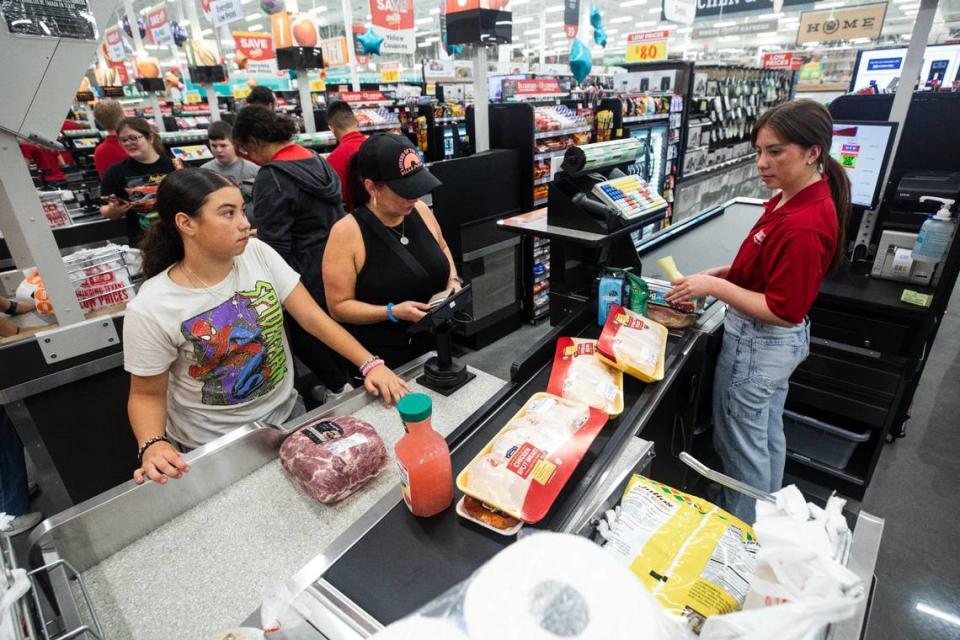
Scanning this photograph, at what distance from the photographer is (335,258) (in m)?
1.86

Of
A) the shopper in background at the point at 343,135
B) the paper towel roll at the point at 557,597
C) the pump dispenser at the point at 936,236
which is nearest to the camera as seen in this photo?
the paper towel roll at the point at 557,597

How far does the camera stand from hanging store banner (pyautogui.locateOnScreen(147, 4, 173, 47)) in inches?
339

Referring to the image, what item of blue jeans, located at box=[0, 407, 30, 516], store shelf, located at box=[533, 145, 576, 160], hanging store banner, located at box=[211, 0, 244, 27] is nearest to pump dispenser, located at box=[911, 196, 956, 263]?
store shelf, located at box=[533, 145, 576, 160]

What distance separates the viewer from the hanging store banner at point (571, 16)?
383 inches

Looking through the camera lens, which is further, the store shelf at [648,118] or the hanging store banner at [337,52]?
the hanging store banner at [337,52]

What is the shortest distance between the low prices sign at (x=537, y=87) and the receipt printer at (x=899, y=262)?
3.66m

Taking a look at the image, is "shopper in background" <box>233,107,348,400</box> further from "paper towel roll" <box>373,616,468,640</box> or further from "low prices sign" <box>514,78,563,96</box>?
"low prices sign" <box>514,78,563,96</box>

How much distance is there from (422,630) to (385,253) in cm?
148

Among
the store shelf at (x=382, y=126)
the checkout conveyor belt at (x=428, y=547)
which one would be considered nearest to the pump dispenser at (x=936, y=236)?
the checkout conveyor belt at (x=428, y=547)

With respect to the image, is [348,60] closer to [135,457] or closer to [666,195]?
[666,195]

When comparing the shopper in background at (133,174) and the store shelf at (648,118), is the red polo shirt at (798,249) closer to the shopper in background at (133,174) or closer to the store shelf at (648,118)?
the shopper in background at (133,174)

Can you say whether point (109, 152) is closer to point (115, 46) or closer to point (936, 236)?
point (936, 236)

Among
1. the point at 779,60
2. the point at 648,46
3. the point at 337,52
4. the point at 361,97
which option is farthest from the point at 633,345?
the point at 779,60

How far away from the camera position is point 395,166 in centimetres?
169
